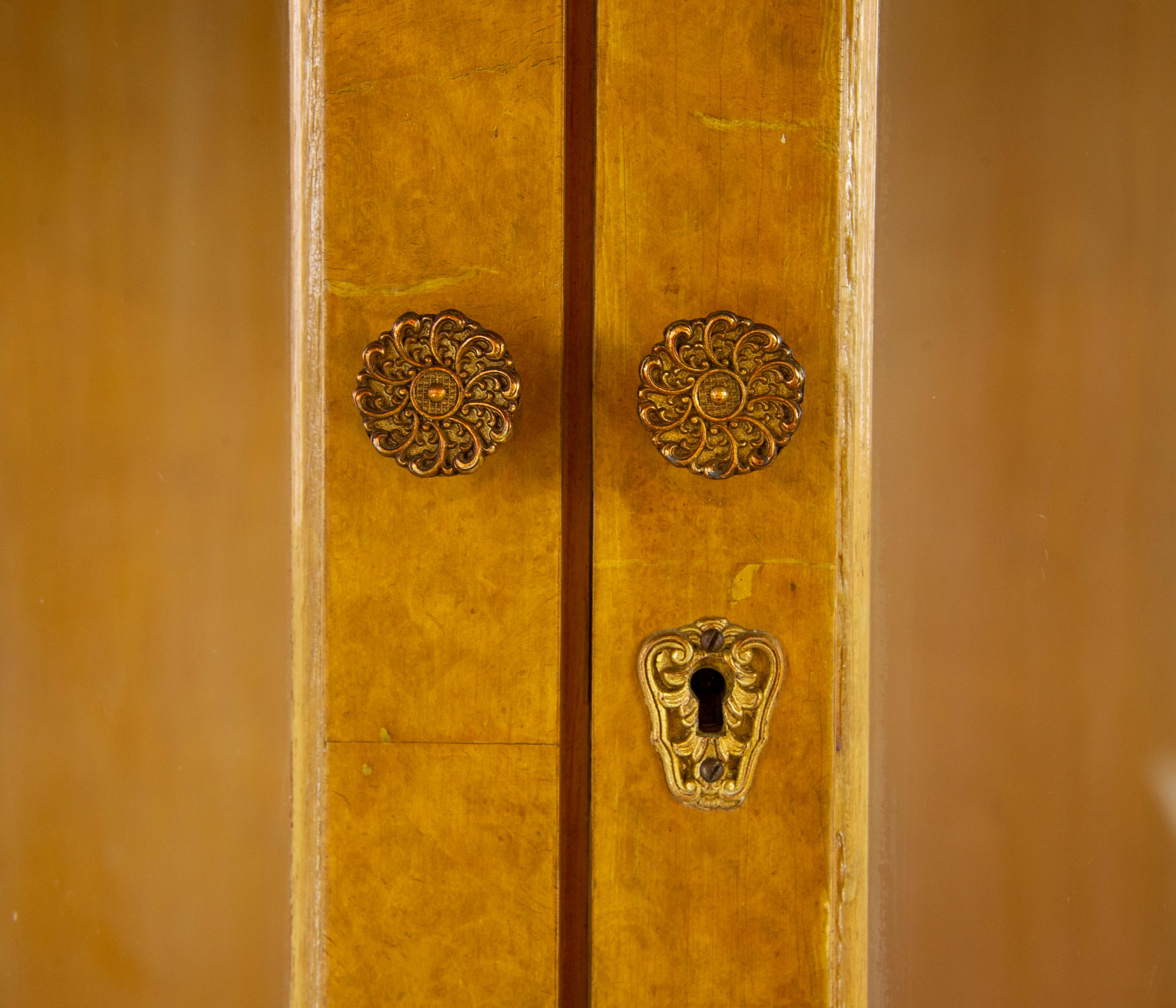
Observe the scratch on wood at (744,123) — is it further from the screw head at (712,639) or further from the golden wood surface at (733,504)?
the screw head at (712,639)

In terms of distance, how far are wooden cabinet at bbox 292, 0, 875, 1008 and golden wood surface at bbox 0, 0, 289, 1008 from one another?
6 cm

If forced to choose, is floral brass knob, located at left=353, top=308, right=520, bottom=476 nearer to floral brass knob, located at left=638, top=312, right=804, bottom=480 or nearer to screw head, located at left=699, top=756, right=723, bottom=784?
floral brass knob, located at left=638, top=312, right=804, bottom=480

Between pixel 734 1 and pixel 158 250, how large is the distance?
367mm

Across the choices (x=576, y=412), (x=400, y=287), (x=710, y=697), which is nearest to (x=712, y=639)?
(x=710, y=697)

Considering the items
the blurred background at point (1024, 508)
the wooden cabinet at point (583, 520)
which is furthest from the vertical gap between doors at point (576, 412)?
the blurred background at point (1024, 508)

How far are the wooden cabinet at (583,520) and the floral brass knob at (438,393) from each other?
30mm

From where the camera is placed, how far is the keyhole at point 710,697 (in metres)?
0.43

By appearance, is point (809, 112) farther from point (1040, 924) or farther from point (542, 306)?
point (1040, 924)

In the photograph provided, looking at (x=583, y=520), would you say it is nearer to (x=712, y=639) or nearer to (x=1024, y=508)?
(x=712, y=639)

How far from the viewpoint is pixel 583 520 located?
43 cm

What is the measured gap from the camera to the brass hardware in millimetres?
427

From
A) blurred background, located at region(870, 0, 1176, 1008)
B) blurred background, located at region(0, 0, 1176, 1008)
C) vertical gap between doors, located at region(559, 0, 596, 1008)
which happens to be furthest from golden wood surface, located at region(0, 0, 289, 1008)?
blurred background, located at region(870, 0, 1176, 1008)

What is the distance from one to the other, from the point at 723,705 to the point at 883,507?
0.15 metres

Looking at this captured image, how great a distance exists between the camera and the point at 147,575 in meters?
0.48
